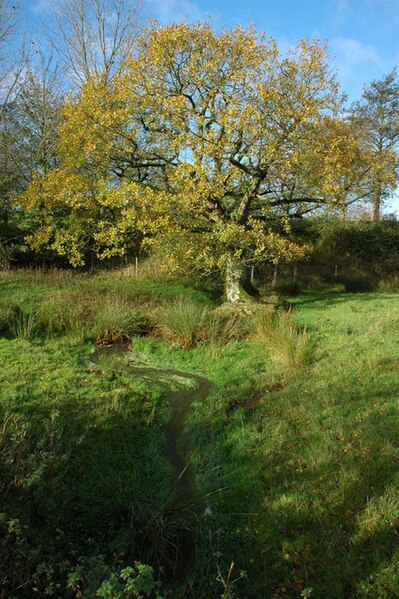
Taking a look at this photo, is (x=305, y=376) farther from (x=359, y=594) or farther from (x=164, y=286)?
(x=164, y=286)

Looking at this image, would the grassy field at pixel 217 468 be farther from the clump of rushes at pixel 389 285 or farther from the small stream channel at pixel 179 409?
the clump of rushes at pixel 389 285

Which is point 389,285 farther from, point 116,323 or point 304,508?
point 304,508

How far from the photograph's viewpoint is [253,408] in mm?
6148

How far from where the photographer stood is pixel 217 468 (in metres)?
4.77

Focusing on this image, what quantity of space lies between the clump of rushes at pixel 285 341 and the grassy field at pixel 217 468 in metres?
0.05

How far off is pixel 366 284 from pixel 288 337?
1229cm

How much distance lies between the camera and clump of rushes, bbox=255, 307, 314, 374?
25.2ft

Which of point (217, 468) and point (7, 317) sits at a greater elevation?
point (7, 317)

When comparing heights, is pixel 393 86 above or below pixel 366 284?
above

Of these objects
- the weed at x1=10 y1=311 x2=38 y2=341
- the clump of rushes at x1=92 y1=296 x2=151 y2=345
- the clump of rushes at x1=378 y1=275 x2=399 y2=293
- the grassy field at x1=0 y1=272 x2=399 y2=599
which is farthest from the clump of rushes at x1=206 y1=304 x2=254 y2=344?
the clump of rushes at x1=378 y1=275 x2=399 y2=293

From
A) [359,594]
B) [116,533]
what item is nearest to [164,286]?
[116,533]

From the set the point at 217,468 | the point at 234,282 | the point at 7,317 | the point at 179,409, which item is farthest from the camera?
the point at 234,282

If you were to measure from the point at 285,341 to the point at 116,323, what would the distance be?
3.85 meters

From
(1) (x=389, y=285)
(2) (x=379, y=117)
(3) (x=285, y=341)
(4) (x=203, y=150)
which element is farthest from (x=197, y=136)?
(2) (x=379, y=117)
